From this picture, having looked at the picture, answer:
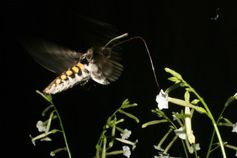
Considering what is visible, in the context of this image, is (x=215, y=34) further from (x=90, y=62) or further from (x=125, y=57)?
(x=90, y=62)

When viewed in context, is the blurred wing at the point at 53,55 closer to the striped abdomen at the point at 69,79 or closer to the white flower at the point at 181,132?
the striped abdomen at the point at 69,79

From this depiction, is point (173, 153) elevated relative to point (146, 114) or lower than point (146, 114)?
lower

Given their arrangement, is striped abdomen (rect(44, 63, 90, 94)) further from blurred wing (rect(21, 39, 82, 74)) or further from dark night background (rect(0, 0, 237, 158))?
dark night background (rect(0, 0, 237, 158))

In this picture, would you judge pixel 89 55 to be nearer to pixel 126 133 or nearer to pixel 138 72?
pixel 126 133

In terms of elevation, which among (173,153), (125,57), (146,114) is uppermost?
(125,57)

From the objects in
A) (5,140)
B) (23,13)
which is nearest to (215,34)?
(23,13)

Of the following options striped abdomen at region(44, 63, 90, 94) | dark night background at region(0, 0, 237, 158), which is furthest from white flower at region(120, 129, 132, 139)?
dark night background at region(0, 0, 237, 158)

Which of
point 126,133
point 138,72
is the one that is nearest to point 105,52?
point 126,133
